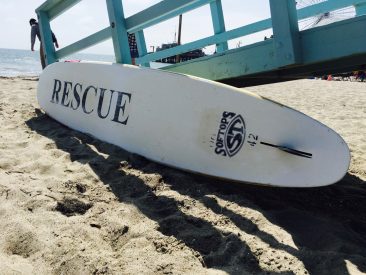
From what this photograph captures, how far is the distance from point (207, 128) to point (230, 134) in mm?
178

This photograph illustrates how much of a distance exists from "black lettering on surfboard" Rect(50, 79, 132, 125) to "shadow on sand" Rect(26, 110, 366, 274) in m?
0.30

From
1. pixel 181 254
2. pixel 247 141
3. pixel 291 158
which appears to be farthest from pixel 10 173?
pixel 291 158

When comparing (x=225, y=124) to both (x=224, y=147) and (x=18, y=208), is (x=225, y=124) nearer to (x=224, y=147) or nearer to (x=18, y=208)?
(x=224, y=147)

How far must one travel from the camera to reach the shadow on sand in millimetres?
1663

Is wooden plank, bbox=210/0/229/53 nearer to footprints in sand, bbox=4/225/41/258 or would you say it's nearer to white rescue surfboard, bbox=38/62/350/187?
white rescue surfboard, bbox=38/62/350/187

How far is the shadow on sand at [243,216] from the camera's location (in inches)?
65.5

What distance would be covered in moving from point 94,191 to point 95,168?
38 cm

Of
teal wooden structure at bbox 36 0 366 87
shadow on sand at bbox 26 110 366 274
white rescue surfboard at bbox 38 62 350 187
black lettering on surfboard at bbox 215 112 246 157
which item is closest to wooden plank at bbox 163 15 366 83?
teal wooden structure at bbox 36 0 366 87

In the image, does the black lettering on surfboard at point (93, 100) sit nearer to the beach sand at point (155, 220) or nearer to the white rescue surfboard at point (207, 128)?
the white rescue surfboard at point (207, 128)

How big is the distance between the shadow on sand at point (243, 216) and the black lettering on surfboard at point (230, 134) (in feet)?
0.83

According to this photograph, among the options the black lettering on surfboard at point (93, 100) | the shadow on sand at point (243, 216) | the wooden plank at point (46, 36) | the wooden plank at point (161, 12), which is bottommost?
the shadow on sand at point (243, 216)

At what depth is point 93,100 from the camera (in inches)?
131

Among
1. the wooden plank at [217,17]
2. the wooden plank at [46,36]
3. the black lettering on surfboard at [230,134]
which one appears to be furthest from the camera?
the wooden plank at [46,36]

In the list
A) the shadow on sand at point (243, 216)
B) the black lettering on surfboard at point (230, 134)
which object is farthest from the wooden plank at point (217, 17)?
the shadow on sand at point (243, 216)
